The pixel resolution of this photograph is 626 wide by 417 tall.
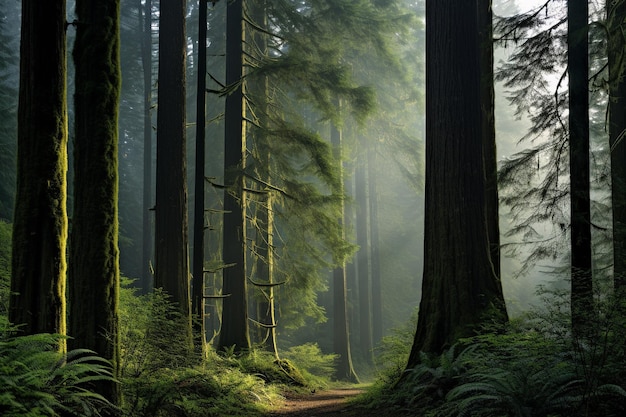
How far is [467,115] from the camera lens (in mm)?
7539

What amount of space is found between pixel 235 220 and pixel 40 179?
324 inches

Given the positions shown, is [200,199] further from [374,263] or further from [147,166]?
[374,263]

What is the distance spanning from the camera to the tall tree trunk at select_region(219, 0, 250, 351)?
41.4ft

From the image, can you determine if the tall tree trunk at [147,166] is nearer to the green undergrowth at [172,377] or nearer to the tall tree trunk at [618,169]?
the green undergrowth at [172,377]

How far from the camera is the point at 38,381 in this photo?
3.96 meters

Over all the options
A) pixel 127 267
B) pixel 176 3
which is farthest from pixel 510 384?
pixel 127 267

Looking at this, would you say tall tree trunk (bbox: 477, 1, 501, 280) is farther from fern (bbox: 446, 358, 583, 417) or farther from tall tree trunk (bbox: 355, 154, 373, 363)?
tall tree trunk (bbox: 355, 154, 373, 363)

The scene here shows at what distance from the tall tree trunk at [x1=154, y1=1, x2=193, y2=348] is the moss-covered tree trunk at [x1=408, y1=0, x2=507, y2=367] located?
491cm

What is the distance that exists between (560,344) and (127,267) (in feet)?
92.3

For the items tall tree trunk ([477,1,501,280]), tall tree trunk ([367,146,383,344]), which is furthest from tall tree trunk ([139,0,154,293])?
Result: tall tree trunk ([477,1,501,280])

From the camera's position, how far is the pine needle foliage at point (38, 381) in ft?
12.3

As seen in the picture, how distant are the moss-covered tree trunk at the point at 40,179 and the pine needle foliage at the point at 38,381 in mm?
337

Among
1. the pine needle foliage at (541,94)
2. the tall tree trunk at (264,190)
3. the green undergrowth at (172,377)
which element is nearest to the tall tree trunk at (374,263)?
the tall tree trunk at (264,190)

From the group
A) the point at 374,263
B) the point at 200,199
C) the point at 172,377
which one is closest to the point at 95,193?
the point at 172,377
